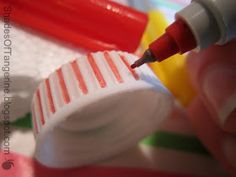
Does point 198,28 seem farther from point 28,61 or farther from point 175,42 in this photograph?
point 28,61

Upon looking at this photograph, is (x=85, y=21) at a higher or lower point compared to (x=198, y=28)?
higher

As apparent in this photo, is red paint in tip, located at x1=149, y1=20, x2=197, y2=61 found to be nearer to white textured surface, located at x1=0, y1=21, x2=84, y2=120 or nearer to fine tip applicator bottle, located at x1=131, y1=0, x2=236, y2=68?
fine tip applicator bottle, located at x1=131, y1=0, x2=236, y2=68

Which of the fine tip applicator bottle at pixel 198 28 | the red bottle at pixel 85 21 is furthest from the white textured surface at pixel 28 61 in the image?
the fine tip applicator bottle at pixel 198 28

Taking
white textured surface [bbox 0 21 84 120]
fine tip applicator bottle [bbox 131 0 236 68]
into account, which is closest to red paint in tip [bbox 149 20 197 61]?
fine tip applicator bottle [bbox 131 0 236 68]

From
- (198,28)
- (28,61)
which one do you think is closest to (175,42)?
(198,28)

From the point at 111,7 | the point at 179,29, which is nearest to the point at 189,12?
the point at 179,29

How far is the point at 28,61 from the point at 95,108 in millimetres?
66

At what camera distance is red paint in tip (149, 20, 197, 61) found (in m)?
0.23

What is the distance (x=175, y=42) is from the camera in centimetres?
23

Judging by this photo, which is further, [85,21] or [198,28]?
[85,21]

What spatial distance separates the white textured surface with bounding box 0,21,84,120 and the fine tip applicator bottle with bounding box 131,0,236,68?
0.11m

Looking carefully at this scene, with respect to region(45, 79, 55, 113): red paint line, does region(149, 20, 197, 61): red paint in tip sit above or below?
below

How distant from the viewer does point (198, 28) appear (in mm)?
222

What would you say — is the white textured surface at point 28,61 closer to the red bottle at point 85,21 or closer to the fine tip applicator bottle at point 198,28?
the red bottle at point 85,21
